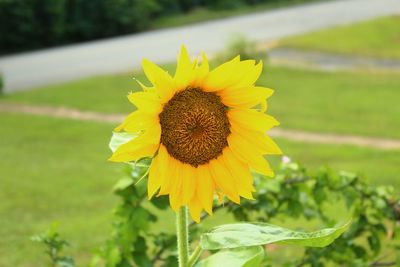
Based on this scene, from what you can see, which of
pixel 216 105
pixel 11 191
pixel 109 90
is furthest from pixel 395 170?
pixel 109 90

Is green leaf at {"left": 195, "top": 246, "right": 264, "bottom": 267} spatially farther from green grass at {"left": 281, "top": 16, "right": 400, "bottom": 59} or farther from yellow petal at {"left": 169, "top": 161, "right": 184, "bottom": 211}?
green grass at {"left": 281, "top": 16, "right": 400, "bottom": 59}

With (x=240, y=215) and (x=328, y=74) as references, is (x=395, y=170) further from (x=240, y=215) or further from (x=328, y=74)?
(x=328, y=74)

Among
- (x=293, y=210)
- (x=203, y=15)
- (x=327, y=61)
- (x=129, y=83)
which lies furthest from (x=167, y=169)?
(x=203, y=15)

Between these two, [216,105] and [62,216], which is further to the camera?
[62,216]

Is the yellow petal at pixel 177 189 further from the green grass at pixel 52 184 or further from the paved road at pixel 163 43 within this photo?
the paved road at pixel 163 43

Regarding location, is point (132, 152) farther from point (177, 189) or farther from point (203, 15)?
point (203, 15)

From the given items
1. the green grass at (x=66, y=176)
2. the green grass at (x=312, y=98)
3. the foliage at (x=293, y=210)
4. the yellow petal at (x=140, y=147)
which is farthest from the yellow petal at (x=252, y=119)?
the green grass at (x=312, y=98)

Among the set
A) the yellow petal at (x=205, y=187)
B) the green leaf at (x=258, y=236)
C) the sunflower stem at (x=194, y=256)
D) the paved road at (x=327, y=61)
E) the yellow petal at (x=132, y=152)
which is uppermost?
the yellow petal at (x=132, y=152)
